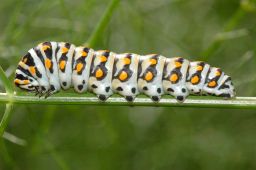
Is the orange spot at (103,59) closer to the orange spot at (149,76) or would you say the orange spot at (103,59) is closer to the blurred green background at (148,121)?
the orange spot at (149,76)

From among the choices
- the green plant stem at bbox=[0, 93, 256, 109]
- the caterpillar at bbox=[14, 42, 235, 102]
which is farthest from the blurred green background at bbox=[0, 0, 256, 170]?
the green plant stem at bbox=[0, 93, 256, 109]

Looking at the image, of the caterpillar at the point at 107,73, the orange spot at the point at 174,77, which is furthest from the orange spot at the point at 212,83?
the orange spot at the point at 174,77

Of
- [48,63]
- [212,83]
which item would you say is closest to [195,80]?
[212,83]

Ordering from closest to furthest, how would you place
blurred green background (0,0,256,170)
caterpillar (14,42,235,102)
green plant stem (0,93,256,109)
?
green plant stem (0,93,256,109)
caterpillar (14,42,235,102)
blurred green background (0,0,256,170)

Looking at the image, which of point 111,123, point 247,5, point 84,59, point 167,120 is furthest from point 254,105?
point 167,120

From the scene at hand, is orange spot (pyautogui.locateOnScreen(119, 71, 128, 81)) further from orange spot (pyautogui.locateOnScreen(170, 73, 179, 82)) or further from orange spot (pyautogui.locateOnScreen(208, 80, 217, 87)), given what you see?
orange spot (pyautogui.locateOnScreen(208, 80, 217, 87))

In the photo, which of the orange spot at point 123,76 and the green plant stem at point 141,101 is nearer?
the green plant stem at point 141,101
